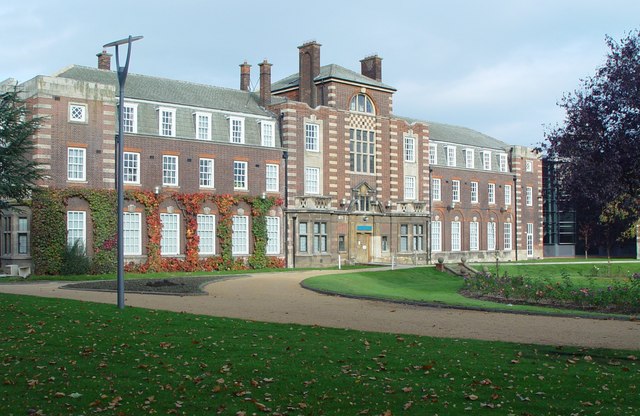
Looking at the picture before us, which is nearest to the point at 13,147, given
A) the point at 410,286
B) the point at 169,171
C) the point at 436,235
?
the point at 169,171

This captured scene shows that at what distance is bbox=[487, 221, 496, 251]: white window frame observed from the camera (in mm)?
64875

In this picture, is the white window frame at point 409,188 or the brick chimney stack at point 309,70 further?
the white window frame at point 409,188

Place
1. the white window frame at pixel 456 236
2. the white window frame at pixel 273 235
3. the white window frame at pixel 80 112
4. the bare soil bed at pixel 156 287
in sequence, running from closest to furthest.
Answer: the bare soil bed at pixel 156 287 → the white window frame at pixel 80 112 → the white window frame at pixel 273 235 → the white window frame at pixel 456 236

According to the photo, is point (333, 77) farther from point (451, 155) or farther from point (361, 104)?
point (451, 155)

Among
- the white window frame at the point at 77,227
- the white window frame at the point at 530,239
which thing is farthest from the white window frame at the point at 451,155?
the white window frame at the point at 77,227

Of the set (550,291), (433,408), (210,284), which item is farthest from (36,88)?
(433,408)

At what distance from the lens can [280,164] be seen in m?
48.9

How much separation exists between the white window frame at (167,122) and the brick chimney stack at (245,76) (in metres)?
10.6

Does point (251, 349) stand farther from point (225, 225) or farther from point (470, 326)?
point (225, 225)

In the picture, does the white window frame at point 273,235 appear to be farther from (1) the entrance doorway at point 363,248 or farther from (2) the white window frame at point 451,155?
(2) the white window frame at point 451,155

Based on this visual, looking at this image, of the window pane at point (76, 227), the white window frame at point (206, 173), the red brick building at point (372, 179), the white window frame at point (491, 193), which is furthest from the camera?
the white window frame at point (491, 193)

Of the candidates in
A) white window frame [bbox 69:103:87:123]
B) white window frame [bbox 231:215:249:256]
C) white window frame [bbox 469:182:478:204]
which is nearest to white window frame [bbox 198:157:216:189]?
white window frame [bbox 231:215:249:256]

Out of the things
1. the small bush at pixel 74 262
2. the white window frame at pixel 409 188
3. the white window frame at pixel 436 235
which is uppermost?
the white window frame at pixel 409 188

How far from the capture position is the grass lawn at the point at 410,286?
24406 millimetres
